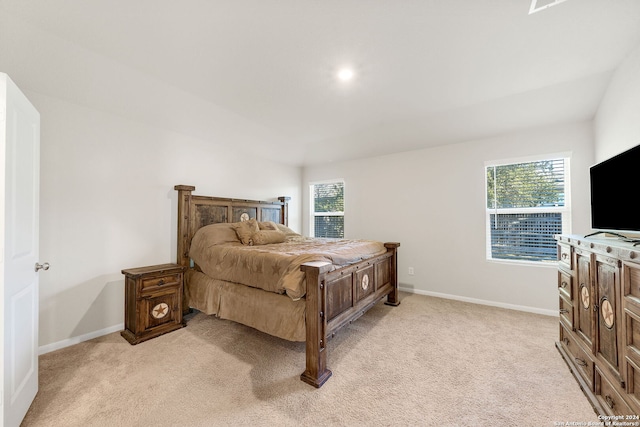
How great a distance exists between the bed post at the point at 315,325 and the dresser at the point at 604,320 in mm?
1708

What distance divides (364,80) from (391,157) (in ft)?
6.67

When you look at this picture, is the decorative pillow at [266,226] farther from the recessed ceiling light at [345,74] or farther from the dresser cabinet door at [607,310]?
the dresser cabinet door at [607,310]

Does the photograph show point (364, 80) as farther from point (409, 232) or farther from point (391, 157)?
point (409, 232)

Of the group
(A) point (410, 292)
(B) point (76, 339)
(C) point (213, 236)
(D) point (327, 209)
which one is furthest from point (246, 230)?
(A) point (410, 292)

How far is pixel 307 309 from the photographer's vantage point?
1.95m

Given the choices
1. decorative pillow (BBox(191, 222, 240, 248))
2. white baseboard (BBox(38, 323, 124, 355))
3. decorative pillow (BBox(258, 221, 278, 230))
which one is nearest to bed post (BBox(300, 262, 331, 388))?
decorative pillow (BBox(191, 222, 240, 248))

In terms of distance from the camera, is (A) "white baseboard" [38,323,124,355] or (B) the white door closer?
(B) the white door

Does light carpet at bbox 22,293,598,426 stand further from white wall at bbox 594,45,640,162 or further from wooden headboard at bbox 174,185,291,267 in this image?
white wall at bbox 594,45,640,162

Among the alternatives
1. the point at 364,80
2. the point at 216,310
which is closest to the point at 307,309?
the point at 216,310

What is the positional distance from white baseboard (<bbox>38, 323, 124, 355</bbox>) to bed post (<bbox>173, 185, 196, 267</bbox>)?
36.2 inches

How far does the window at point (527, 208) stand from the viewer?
3.22m

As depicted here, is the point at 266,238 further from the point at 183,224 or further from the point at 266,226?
the point at 183,224

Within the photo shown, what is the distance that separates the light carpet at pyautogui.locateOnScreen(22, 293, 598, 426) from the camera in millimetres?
1561

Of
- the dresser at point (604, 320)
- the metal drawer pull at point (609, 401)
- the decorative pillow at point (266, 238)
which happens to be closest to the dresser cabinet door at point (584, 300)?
the dresser at point (604, 320)
